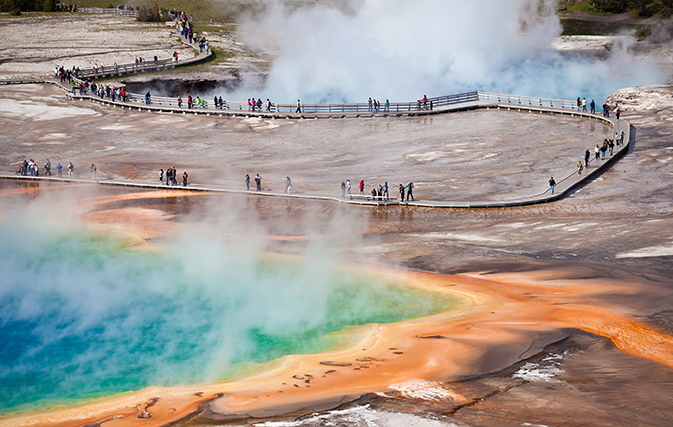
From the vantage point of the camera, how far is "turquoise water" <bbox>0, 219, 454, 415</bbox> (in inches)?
738

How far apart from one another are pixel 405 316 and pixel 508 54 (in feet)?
222

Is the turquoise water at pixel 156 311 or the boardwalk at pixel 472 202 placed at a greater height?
the boardwalk at pixel 472 202

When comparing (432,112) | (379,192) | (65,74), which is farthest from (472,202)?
(65,74)

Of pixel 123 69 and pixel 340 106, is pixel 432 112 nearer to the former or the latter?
pixel 340 106

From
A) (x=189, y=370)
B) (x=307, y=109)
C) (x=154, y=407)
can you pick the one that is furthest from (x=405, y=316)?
(x=307, y=109)

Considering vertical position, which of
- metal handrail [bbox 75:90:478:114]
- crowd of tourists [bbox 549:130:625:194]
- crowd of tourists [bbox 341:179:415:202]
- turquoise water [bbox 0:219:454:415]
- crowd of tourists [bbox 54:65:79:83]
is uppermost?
crowd of tourists [bbox 54:65:79:83]

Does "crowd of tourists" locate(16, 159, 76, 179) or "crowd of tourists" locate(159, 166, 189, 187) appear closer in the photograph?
"crowd of tourists" locate(159, 166, 189, 187)

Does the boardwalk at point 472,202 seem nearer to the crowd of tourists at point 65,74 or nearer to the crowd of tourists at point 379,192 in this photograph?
the crowd of tourists at point 379,192

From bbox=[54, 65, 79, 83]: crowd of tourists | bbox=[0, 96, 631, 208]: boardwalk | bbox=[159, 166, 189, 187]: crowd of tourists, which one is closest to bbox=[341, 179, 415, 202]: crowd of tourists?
bbox=[0, 96, 631, 208]: boardwalk

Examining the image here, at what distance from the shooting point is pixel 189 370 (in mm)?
18688

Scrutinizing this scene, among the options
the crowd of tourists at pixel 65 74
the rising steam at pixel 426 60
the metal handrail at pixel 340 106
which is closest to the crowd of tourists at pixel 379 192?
the metal handrail at pixel 340 106

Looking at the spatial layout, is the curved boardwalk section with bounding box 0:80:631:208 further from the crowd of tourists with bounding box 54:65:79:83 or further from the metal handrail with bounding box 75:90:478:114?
the crowd of tourists with bounding box 54:65:79:83

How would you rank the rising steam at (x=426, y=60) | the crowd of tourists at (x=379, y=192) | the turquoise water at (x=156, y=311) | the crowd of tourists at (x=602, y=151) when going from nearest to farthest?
the turquoise water at (x=156, y=311)
the crowd of tourists at (x=379, y=192)
the crowd of tourists at (x=602, y=151)
the rising steam at (x=426, y=60)

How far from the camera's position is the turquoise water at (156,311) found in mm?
18734
